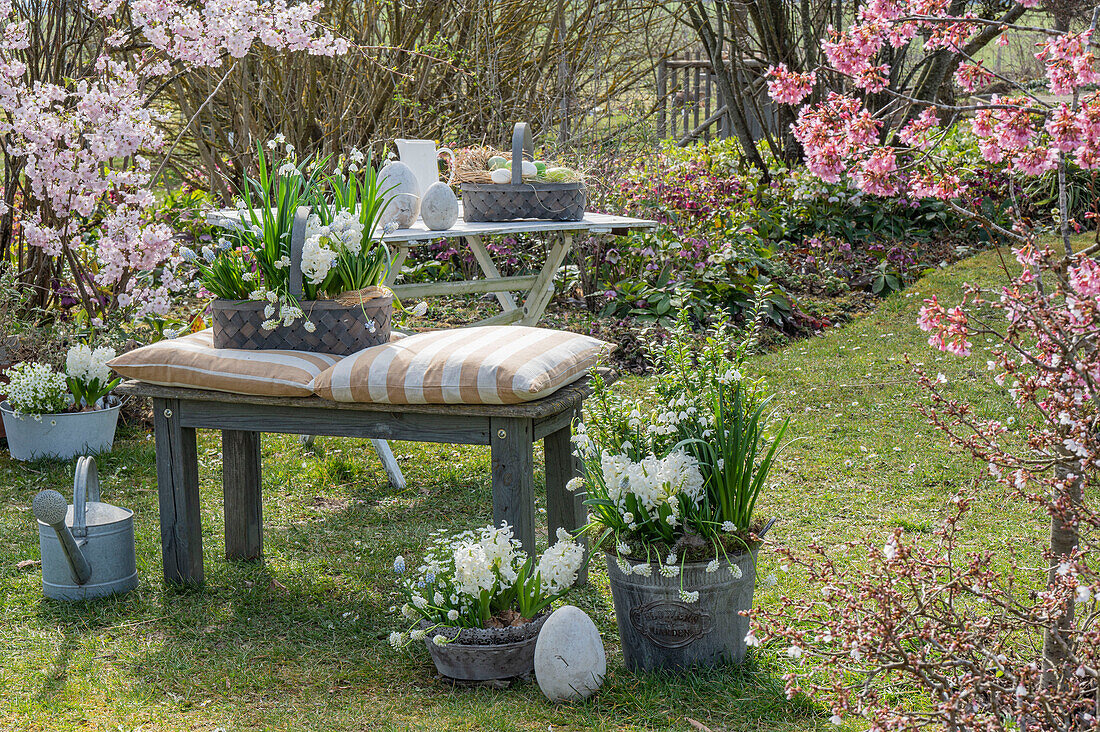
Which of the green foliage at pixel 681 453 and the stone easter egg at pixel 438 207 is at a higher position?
the stone easter egg at pixel 438 207

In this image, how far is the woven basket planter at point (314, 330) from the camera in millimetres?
2740

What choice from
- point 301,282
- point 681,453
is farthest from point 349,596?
point 681,453

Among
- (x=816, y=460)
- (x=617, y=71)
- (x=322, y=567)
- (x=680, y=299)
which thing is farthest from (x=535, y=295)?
(x=617, y=71)

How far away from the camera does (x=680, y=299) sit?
2.43 meters

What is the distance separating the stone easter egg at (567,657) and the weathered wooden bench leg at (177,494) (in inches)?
46.8

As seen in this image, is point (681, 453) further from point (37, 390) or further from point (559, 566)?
point (37, 390)

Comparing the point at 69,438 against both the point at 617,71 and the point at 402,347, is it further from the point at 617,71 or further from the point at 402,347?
the point at 617,71

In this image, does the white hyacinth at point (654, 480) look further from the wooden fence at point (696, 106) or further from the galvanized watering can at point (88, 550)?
the wooden fence at point (696, 106)

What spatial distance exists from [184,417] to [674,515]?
1.41 meters

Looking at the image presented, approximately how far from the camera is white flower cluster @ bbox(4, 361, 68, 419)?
403 centimetres

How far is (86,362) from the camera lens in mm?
4090

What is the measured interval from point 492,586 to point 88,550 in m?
1.23

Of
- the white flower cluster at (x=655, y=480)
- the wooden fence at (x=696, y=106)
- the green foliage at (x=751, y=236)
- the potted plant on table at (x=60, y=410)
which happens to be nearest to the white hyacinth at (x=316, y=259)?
the white flower cluster at (x=655, y=480)

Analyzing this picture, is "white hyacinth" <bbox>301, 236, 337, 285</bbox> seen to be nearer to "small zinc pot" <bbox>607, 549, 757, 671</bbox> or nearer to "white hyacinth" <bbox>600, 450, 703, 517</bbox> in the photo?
"white hyacinth" <bbox>600, 450, 703, 517</bbox>
